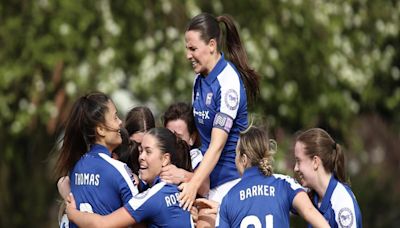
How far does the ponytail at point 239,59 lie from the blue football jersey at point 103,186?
1.16 metres

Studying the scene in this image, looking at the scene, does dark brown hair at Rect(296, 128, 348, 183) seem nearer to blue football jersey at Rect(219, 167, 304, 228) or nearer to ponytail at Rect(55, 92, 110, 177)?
blue football jersey at Rect(219, 167, 304, 228)

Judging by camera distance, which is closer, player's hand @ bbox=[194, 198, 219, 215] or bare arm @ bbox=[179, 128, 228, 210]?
bare arm @ bbox=[179, 128, 228, 210]

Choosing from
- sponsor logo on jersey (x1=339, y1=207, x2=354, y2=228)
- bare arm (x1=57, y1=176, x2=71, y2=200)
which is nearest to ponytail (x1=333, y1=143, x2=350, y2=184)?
sponsor logo on jersey (x1=339, y1=207, x2=354, y2=228)

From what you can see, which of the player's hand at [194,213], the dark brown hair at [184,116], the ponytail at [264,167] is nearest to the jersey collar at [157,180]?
the player's hand at [194,213]

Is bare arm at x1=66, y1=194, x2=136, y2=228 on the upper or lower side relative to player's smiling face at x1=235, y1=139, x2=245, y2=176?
lower

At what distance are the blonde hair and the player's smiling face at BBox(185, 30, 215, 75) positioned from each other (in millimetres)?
724

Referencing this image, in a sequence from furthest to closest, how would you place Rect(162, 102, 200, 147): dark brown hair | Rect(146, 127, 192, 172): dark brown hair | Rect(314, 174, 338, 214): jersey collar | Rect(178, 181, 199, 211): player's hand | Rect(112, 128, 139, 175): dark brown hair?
1. Rect(162, 102, 200, 147): dark brown hair
2. Rect(112, 128, 139, 175): dark brown hair
3. Rect(314, 174, 338, 214): jersey collar
4. Rect(146, 127, 192, 172): dark brown hair
5. Rect(178, 181, 199, 211): player's hand

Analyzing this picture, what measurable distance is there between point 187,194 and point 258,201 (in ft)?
1.60

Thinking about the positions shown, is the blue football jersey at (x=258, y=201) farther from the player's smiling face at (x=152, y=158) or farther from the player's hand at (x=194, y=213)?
the player's smiling face at (x=152, y=158)

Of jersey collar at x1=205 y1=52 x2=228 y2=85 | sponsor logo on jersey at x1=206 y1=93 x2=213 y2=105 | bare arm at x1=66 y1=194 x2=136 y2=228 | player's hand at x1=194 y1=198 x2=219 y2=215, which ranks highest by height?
jersey collar at x1=205 y1=52 x2=228 y2=85

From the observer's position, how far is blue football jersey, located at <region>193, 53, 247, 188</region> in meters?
8.23

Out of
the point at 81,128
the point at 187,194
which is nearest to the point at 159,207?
the point at 187,194

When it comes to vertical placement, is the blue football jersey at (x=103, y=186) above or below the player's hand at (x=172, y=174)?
below

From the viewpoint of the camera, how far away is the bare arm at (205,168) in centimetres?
787
